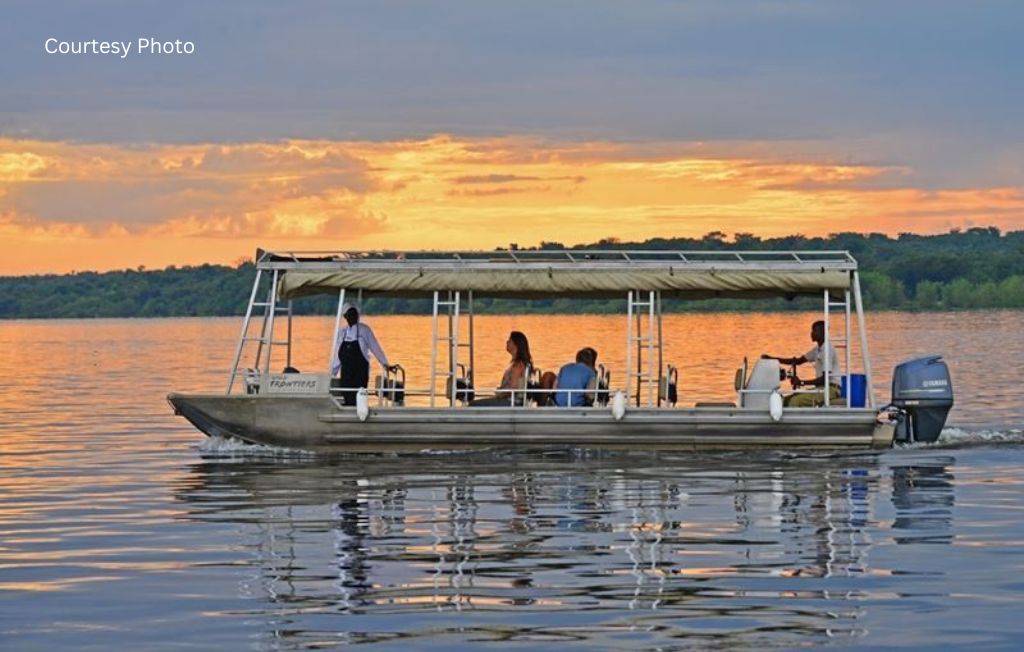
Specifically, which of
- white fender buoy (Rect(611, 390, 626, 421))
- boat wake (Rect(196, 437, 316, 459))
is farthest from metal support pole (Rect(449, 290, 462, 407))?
boat wake (Rect(196, 437, 316, 459))

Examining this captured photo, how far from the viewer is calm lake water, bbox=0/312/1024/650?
1405cm

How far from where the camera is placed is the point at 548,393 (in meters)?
25.7

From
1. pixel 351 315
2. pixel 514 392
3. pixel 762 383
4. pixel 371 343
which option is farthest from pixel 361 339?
pixel 762 383

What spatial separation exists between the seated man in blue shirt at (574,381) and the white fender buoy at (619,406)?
74 cm

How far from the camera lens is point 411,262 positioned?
26.2 metres

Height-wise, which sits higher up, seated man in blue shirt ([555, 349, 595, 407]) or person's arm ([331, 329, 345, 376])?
person's arm ([331, 329, 345, 376])

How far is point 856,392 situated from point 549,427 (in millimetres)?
4289

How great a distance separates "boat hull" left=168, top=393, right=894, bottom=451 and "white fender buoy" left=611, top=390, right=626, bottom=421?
2.7 inches

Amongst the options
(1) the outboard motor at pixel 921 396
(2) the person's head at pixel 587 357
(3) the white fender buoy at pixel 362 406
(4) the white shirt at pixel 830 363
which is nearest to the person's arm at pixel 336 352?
(3) the white fender buoy at pixel 362 406

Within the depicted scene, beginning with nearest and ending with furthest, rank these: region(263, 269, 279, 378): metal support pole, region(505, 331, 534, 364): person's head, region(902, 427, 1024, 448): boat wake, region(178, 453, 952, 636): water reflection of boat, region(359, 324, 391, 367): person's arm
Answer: region(178, 453, 952, 636): water reflection of boat → region(263, 269, 279, 378): metal support pole → region(359, 324, 391, 367): person's arm → region(505, 331, 534, 364): person's head → region(902, 427, 1024, 448): boat wake

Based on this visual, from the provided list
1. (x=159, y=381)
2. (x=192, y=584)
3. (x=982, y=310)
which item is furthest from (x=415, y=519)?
(x=982, y=310)

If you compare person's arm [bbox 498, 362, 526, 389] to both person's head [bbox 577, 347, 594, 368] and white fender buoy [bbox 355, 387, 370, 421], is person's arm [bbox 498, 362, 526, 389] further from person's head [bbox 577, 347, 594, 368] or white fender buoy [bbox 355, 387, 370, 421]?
white fender buoy [bbox 355, 387, 370, 421]

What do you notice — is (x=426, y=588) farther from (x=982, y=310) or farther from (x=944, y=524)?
(x=982, y=310)

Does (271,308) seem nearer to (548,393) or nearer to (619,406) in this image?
(548,393)
